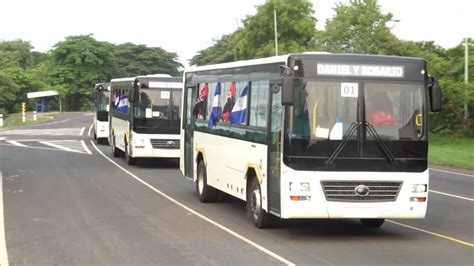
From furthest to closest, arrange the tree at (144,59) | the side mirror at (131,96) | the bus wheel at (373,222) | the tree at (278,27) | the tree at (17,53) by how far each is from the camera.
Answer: the tree at (17,53) < the tree at (144,59) < the tree at (278,27) < the side mirror at (131,96) < the bus wheel at (373,222)

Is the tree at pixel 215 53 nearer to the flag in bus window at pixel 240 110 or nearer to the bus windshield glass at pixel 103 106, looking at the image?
the bus windshield glass at pixel 103 106

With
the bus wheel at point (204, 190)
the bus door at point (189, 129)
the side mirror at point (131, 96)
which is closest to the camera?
the bus wheel at point (204, 190)

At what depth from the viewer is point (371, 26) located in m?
47.0

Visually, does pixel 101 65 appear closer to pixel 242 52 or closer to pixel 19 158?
pixel 242 52

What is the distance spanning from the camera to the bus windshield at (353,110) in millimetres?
10734

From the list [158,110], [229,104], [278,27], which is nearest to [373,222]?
[229,104]

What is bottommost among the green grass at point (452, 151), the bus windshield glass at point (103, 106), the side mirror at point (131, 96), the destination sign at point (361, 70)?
the green grass at point (452, 151)

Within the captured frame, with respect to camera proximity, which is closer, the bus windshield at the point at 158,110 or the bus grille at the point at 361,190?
the bus grille at the point at 361,190

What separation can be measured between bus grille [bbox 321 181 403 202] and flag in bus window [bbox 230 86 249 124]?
2.64m

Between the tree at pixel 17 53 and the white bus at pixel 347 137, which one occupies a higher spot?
the tree at pixel 17 53

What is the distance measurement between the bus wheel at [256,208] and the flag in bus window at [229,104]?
1.84 meters

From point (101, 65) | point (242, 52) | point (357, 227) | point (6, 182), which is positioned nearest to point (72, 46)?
point (101, 65)

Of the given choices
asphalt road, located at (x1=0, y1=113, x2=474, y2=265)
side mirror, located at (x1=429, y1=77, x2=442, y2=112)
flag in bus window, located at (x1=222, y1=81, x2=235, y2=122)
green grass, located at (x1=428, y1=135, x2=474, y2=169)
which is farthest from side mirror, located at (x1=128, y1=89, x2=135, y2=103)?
side mirror, located at (x1=429, y1=77, x2=442, y2=112)

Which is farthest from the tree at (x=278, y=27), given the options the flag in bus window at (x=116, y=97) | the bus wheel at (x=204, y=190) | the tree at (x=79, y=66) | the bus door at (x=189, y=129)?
the bus wheel at (x=204, y=190)
